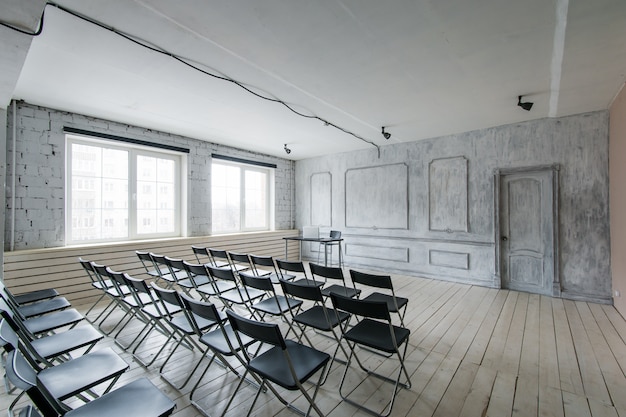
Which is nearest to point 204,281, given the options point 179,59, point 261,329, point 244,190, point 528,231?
point 261,329

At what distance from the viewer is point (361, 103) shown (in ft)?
12.3

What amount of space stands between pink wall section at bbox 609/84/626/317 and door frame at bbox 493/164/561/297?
1.87ft

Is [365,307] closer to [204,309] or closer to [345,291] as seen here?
[204,309]

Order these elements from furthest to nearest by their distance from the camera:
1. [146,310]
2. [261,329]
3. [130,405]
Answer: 1. [146,310]
2. [261,329]
3. [130,405]

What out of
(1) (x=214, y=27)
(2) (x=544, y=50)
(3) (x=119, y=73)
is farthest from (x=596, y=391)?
(3) (x=119, y=73)

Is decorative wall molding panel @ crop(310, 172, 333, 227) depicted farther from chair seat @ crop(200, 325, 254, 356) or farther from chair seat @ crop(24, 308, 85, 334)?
chair seat @ crop(24, 308, 85, 334)

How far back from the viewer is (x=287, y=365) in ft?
5.26

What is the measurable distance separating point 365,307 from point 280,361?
621 millimetres

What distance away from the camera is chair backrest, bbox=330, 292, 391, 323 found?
1730mm

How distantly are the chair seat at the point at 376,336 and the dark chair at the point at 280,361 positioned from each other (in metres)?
0.36

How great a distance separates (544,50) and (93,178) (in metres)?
6.00

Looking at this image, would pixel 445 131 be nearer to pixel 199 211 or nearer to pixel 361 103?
pixel 361 103

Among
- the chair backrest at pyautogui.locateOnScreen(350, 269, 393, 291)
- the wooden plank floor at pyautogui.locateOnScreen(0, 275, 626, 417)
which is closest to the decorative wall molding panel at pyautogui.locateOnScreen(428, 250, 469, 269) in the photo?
the wooden plank floor at pyautogui.locateOnScreen(0, 275, 626, 417)

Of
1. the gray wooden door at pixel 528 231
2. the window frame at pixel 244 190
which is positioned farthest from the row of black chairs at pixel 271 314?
the gray wooden door at pixel 528 231
